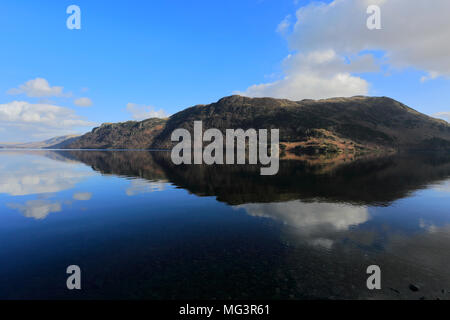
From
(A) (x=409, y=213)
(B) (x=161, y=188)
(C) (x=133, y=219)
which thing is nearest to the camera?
(C) (x=133, y=219)

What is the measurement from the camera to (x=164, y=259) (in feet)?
69.5

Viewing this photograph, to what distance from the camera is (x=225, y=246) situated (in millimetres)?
24062

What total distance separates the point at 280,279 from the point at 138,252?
1463 centimetres

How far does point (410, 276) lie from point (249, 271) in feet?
45.3

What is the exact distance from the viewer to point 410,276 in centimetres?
1845

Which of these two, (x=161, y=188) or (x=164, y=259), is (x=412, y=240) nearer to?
(x=164, y=259)

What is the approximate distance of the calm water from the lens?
1692cm

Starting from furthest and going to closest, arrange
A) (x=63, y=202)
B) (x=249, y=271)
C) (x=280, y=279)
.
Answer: (x=63, y=202)
(x=249, y=271)
(x=280, y=279)

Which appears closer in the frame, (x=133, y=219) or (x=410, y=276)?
(x=410, y=276)

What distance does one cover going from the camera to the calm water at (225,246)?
16.9 metres
